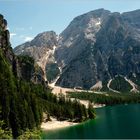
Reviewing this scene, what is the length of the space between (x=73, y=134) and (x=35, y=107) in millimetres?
27499

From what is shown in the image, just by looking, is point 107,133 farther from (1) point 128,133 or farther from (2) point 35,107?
(2) point 35,107

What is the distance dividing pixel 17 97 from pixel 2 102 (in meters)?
13.3

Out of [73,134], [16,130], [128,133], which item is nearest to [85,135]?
[73,134]

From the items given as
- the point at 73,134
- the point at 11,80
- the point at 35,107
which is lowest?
the point at 73,134

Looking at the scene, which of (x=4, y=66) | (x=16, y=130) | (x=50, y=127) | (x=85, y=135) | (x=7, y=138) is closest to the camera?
(x=7, y=138)

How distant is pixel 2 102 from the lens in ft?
466

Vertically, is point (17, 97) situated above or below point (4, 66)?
below

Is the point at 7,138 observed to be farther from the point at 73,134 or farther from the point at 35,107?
the point at 35,107

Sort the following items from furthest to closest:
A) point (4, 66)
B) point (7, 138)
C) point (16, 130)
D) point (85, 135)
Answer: point (4, 66) → point (85, 135) → point (16, 130) → point (7, 138)

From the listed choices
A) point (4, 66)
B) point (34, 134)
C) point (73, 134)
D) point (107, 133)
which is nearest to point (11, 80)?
point (4, 66)

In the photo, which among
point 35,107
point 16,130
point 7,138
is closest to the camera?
point 7,138

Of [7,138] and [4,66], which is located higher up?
[4,66]

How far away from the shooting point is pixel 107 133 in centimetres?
15138

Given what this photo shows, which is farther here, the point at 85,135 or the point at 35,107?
the point at 35,107
